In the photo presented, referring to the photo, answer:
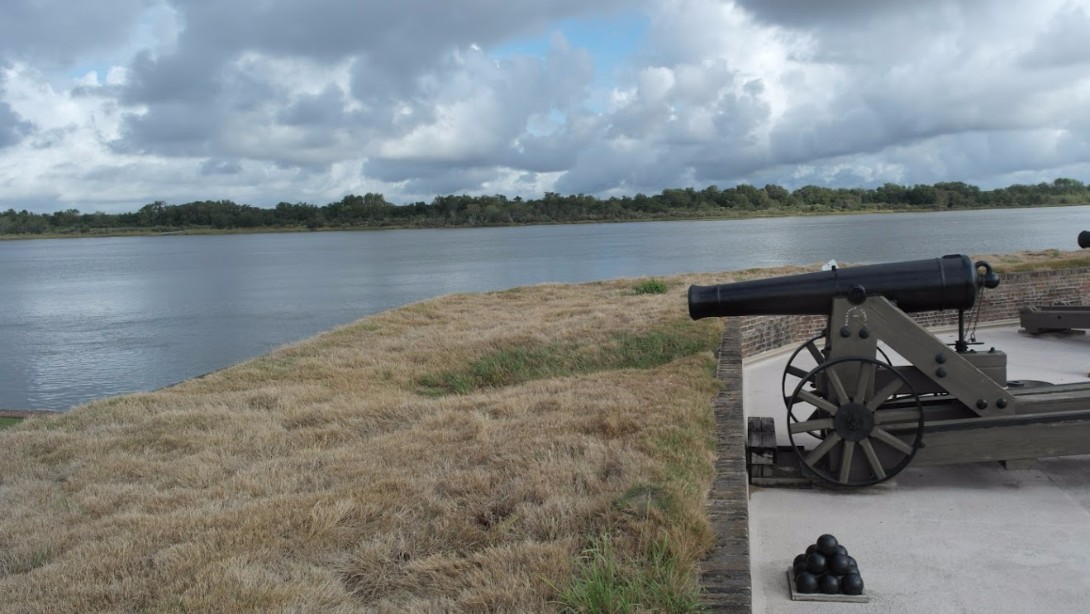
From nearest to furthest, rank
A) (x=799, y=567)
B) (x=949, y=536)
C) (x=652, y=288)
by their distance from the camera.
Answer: (x=799, y=567), (x=949, y=536), (x=652, y=288)

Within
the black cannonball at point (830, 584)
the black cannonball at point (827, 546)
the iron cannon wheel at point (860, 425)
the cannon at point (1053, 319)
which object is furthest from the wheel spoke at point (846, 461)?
the cannon at point (1053, 319)

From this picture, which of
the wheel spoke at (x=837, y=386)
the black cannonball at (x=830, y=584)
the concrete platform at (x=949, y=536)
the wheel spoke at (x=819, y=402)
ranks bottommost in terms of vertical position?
the concrete platform at (x=949, y=536)

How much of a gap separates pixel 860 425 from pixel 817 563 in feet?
4.27

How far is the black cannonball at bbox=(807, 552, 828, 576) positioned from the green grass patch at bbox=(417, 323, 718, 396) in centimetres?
481

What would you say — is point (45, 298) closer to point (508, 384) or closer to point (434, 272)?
point (434, 272)

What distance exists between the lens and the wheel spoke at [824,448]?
4.78m

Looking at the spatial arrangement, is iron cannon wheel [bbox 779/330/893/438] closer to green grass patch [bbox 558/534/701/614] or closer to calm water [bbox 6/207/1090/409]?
green grass patch [bbox 558/534/701/614]

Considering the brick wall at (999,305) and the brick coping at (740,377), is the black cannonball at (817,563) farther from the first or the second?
the brick wall at (999,305)

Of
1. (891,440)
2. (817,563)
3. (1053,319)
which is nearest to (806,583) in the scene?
(817,563)

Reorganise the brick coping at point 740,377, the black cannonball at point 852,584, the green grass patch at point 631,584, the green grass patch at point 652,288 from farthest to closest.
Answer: the green grass patch at point 652,288 → the black cannonball at point 852,584 → the brick coping at point 740,377 → the green grass patch at point 631,584

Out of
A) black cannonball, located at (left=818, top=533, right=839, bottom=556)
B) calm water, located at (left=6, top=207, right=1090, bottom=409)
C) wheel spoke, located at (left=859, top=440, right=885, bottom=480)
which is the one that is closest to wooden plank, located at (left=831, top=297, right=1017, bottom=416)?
wheel spoke, located at (left=859, top=440, right=885, bottom=480)

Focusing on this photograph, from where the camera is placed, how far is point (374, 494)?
14.1ft

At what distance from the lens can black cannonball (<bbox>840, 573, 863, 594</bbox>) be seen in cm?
360

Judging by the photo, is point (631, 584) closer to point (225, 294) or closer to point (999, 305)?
point (999, 305)
